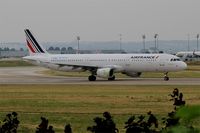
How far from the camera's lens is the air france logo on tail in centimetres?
6781

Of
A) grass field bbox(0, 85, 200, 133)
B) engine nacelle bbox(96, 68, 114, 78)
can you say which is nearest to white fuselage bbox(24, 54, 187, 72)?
engine nacelle bbox(96, 68, 114, 78)

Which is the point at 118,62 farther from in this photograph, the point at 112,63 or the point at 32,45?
the point at 32,45

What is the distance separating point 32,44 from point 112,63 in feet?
40.1

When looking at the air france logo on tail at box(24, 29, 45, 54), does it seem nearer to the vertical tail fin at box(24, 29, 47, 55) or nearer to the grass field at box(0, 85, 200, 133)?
the vertical tail fin at box(24, 29, 47, 55)

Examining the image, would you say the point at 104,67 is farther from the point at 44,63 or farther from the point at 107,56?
the point at 44,63

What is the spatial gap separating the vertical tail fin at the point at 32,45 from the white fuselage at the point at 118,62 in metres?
1.89

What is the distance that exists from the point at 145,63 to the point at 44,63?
1247cm

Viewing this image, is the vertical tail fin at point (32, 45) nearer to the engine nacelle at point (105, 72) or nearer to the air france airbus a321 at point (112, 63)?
the air france airbus a321 at point (112, 63)

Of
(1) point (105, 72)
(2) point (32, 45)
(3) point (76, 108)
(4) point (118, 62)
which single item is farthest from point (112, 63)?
(3) point (76, 108)

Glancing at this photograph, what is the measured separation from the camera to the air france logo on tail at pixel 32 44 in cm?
6781

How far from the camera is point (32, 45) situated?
68562 millimetres

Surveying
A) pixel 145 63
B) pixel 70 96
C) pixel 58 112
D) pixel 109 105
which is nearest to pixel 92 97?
pixel 70 96

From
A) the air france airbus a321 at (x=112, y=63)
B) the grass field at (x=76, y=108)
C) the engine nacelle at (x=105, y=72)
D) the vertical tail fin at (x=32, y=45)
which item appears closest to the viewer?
the grass field at (x=76, y=108)

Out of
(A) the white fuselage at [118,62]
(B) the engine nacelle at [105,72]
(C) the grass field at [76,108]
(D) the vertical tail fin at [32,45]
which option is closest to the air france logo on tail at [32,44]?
(D) the vertical tail fin at [32,45]
